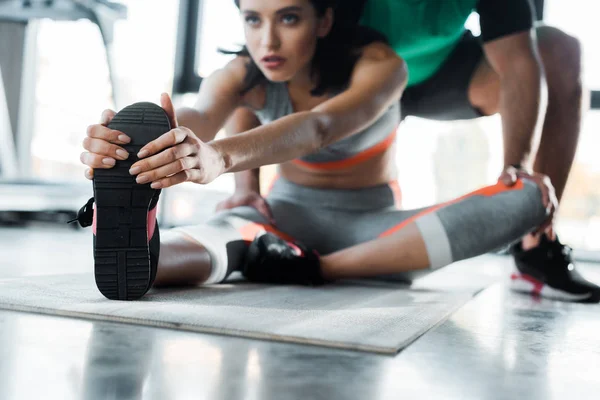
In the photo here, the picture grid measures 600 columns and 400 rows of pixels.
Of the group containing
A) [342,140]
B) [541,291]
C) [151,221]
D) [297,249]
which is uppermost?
[342,140]

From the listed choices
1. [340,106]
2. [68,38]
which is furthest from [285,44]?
[68,38]

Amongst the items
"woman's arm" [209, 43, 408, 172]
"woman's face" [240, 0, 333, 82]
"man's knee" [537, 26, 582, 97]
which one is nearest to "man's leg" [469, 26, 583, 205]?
"man's knee" [537, 26, 582, 97]

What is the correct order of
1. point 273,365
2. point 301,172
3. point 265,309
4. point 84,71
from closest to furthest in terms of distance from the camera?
point 273,365, point 265,309, point 301,172, point 84,71

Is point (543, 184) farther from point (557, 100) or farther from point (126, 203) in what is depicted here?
point (126, 203)

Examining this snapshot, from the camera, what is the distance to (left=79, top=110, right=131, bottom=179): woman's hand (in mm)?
884

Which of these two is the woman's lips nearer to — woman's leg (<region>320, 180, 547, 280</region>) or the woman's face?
the woman's face

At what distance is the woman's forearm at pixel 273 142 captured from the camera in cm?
99

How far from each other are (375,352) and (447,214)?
591 mm

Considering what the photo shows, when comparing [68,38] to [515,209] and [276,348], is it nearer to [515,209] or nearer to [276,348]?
[515,209]

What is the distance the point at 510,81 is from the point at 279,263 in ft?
2.36

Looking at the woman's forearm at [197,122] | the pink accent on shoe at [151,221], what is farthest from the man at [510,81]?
the pink accent on shoe at [151,221]

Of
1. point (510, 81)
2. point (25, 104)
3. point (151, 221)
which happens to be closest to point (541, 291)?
point (510, 81)

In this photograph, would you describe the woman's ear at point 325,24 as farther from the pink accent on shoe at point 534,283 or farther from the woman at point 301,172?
the pink accent on shoe at point 534,283

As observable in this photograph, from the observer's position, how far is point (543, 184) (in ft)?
4.36
